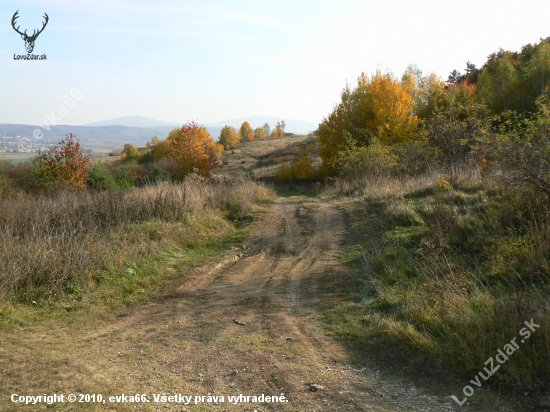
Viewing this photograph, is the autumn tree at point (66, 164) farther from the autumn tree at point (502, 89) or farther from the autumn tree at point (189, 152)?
the autumn tree at point (502, 89)

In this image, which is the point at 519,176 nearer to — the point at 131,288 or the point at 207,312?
the point at 207,312

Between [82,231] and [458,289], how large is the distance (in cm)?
752

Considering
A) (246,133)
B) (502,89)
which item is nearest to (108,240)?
(502,89)

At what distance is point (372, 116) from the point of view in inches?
1185

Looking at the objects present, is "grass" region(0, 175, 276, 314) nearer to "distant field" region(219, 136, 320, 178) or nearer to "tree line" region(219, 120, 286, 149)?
"distant field" region(219, 136, 320, 178)

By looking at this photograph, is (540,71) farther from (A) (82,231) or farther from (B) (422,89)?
(A) (82,231)

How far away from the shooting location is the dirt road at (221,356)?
4125mm

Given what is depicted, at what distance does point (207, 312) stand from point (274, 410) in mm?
3182

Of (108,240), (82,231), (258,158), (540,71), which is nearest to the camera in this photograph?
(82,231)

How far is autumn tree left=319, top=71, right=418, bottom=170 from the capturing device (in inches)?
1128

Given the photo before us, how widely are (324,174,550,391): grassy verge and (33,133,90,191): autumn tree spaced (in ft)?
53.6

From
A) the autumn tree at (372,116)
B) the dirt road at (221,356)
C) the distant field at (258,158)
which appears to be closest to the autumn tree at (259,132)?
the distant field at (258,158)

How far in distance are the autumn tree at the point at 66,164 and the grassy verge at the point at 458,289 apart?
16.3m

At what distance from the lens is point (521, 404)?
149 inches
